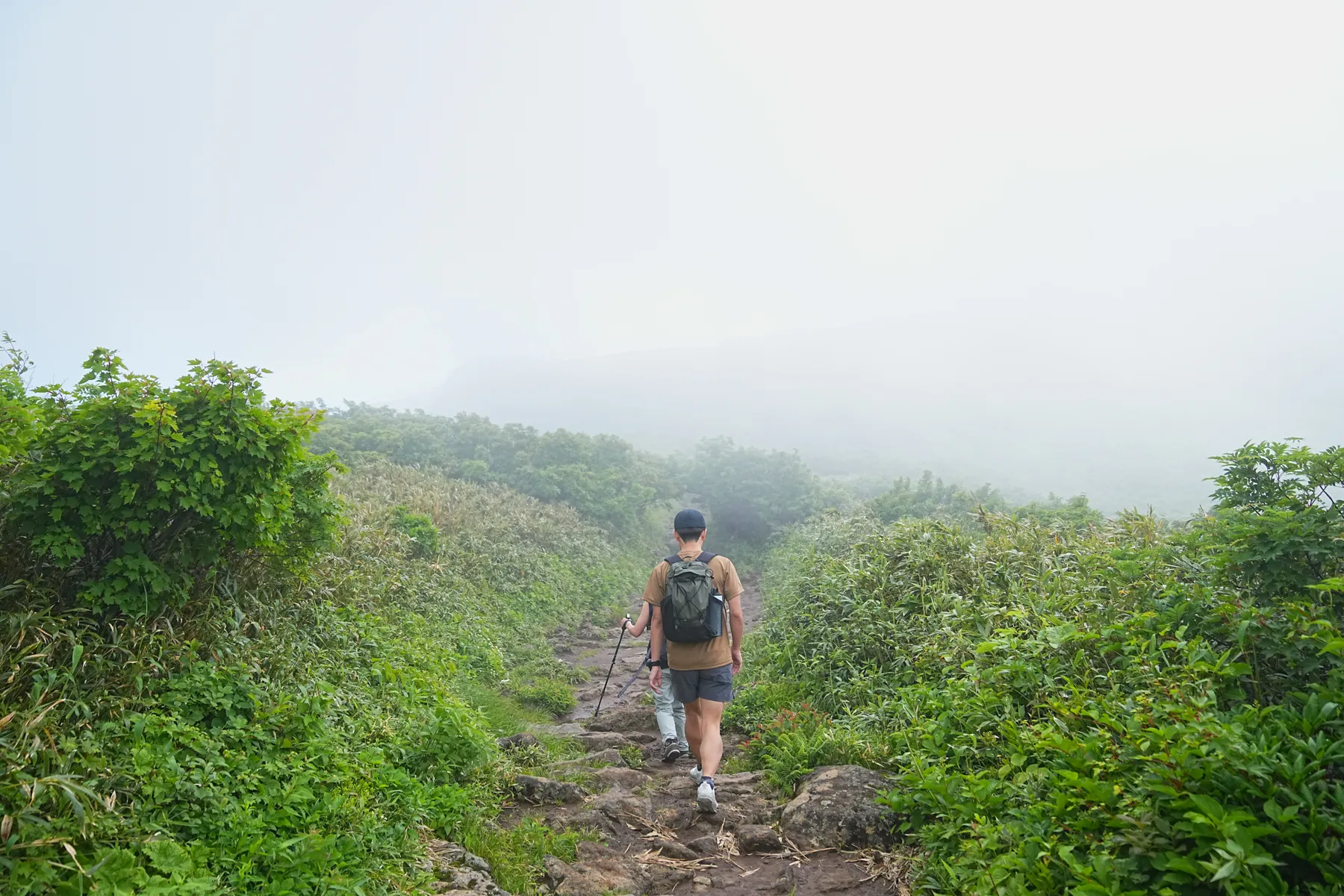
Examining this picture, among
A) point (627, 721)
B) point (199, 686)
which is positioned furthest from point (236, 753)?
point (627, 721)

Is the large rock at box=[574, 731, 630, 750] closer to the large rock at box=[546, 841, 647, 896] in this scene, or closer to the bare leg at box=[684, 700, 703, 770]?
the bare leg at box=[684, 700, 703, 770]

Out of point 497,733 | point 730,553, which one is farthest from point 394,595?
point 730,553

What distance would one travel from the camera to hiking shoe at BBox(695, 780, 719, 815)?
5051 millimetres

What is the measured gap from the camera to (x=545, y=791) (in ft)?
17.6

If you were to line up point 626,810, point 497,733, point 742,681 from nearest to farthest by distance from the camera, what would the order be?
point 626,810, point 497,733, point 742,681

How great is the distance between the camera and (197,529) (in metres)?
5.05

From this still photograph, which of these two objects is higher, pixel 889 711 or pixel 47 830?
pixel 47 830

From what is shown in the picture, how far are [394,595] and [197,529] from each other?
534 centimetres

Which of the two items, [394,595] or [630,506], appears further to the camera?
[630,506]

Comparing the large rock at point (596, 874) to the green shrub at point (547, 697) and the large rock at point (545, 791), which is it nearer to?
the large rock at point (545, 791)

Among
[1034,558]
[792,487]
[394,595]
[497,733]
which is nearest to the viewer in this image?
[497,733]

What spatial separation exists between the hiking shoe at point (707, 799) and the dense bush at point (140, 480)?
3933 millimetres

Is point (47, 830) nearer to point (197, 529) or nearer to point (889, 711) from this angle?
point (197, 529)

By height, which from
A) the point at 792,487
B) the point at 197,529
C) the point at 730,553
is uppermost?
the point at 197,529
